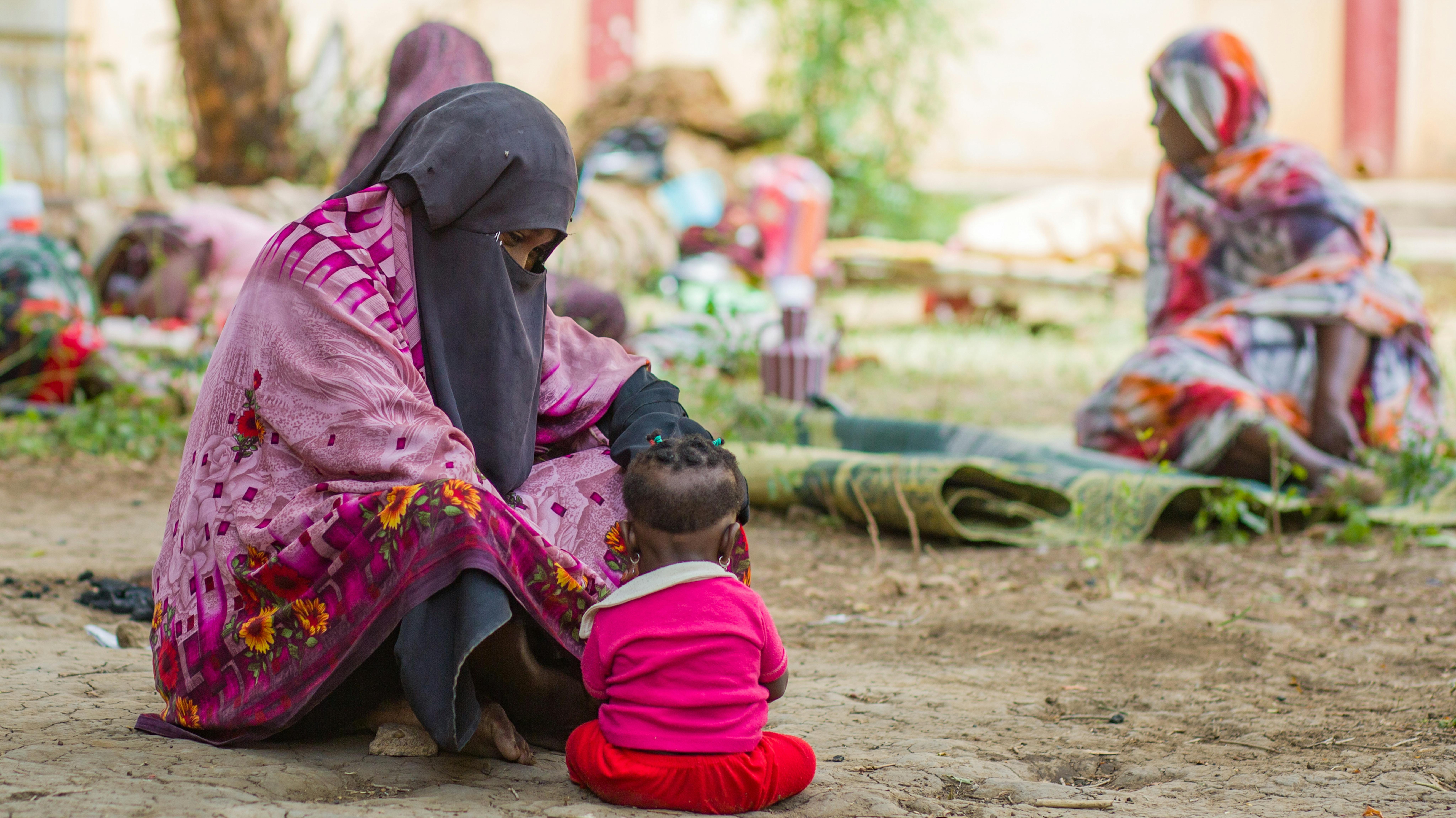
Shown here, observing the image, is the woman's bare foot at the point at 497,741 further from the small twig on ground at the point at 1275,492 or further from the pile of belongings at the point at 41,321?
the pile of belongings at the point at 41,321

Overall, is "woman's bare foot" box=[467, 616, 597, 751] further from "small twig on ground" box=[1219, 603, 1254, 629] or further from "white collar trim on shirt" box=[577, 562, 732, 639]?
"small twig on ground" box=[1219, 603, 1254, 629]

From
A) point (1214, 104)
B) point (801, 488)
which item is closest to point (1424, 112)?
point (1214, 104)

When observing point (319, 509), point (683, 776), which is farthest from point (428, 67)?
point (683, 776)

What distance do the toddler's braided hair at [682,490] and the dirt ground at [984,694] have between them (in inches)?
18.1

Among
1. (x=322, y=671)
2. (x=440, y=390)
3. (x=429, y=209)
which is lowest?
(x=322, y=671)

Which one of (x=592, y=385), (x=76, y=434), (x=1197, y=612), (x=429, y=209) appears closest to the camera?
(x=429, y=209)

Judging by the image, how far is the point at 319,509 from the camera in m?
2.16

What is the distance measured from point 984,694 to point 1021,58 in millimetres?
11917

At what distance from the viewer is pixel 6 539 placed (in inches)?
155

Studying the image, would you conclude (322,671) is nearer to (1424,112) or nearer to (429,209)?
(429,209)

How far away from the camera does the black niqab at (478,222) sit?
90.7 inches

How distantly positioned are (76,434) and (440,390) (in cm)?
347

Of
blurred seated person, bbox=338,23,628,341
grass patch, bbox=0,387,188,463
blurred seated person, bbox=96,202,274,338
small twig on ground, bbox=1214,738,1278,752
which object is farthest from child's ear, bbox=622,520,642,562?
blurred seated person, bbox=96,202,274,338

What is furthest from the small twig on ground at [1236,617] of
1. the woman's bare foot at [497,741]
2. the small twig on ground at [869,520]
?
the woman's bare foot at [497,741]
